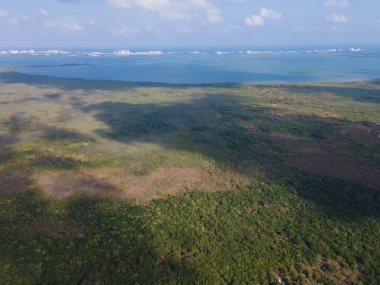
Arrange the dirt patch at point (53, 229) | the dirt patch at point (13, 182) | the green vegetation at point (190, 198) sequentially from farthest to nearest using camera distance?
the dirt patch at point (13, 182) < the dirt patch at point (53, 229) < the green vegetation at point (190, 198)

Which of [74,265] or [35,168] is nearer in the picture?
[74,265]

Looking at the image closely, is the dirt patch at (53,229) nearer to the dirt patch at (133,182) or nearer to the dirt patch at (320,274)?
the dirt patch at (133,182)

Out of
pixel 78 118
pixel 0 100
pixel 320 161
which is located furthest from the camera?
pixel 0 100

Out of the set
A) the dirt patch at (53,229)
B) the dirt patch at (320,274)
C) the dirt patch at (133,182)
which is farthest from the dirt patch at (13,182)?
the dirt patch at (320,274)

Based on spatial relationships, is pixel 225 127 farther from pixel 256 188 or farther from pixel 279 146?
pixel 256 188

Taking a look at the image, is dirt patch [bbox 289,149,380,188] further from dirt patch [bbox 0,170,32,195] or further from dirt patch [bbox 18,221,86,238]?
dirt patch [bbox 0,170,32,195]

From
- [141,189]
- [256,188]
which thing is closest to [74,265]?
[141,189]
